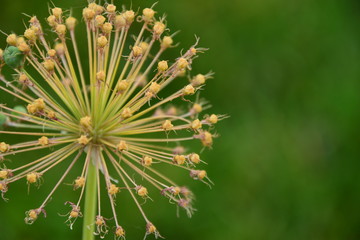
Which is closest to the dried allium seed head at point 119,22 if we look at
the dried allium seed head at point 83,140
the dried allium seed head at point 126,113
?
the dried allium seed head at point 126,113

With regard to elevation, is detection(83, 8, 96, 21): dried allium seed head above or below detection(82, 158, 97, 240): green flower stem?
above

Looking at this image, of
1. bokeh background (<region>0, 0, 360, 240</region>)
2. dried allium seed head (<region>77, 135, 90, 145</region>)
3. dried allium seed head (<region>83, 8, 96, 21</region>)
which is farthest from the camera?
bokeh background (<region>0, 0, 360, 240</region>)

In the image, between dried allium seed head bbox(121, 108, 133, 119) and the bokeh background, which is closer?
dried allium seed head bbox(121, 108, 133, 119)

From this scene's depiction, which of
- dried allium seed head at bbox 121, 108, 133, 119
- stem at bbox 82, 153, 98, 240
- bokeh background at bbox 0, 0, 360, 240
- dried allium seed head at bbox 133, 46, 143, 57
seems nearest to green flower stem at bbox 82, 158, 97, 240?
stem at bbox 82, 153, 98, 240

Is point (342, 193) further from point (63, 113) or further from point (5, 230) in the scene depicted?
point (63, 113)

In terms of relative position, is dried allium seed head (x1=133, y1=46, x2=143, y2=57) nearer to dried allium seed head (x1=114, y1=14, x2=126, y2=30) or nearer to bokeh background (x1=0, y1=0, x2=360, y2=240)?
dried allium seed head (x1=114, y1=14, x2=126, y2=30)

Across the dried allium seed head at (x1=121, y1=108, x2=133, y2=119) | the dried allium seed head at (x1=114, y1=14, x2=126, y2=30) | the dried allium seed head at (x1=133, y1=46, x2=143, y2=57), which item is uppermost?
the dried allium seed head at (x1=114, y1=14, x2=126, y2=30)

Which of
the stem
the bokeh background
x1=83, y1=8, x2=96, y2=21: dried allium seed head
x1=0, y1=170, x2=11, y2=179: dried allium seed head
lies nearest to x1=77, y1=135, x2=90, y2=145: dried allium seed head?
the stem

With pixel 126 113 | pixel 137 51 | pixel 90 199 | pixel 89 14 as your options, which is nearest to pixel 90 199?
pixel 90 199

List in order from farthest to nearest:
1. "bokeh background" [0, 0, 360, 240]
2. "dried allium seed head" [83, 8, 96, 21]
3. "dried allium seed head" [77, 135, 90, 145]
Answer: "bokeh background" [0, 0, 360, 240] → "dried allium seed head" [83, 8, 96, 21] → "dried allium seed head" [77, 135, 90, 145]

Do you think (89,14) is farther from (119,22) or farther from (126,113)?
(126,113)
